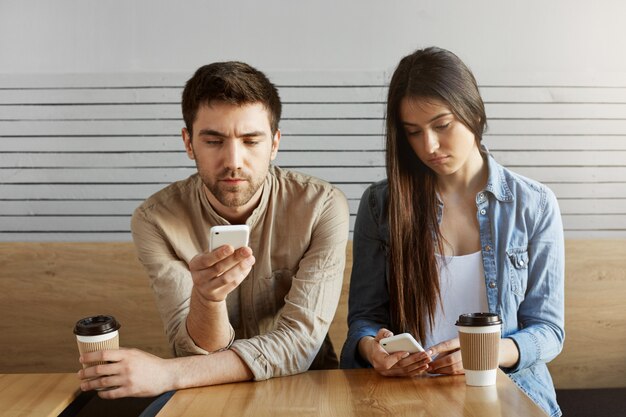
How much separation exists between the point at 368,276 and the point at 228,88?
632mm

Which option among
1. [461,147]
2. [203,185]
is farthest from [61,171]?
[461,147]

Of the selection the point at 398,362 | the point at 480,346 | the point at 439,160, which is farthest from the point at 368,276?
the point at 480,346

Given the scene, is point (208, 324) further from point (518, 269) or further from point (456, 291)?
point (518, 269)

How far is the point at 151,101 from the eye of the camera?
2.82 metres

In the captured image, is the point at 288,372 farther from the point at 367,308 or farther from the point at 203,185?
the point at 203,185

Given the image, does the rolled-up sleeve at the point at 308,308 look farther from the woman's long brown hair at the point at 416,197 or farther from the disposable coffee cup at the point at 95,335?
the disposable coffee cup at the point at 95,335

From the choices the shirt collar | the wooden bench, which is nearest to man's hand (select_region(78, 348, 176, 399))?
the shirt collar

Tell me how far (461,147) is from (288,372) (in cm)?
72

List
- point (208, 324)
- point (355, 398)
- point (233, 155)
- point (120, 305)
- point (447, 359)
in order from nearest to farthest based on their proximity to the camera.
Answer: point (355, 398) → point (447, 359) → point (208, 324) → point (233, 155) → point (120, 305)

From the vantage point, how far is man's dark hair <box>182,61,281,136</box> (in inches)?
75.3

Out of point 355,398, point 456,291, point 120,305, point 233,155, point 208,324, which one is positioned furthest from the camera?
point 120,305

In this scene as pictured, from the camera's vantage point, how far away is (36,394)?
5.32 ft

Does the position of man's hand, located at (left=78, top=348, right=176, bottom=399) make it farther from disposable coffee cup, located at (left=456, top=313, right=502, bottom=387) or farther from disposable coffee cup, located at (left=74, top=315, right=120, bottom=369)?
disposable coffee cup, located at (left=456, top=313, right=502, bottom=387)

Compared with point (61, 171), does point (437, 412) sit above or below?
below
